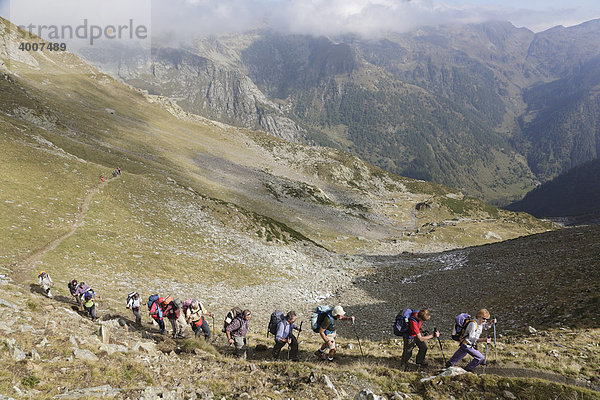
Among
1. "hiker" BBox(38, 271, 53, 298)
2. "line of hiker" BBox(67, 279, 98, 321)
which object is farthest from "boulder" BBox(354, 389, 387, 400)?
"hiker" BBox(38, 271, 53, 298)

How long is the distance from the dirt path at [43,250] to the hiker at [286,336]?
51.8 feet

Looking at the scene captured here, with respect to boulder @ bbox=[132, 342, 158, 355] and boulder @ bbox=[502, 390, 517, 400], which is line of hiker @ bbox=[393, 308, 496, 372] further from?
boulder @ bbox=[132, 342, 158, 355]

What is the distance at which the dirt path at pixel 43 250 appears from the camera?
18.7 metres

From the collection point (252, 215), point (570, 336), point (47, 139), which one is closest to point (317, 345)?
point (570, 336)

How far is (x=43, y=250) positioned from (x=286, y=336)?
2138 cm

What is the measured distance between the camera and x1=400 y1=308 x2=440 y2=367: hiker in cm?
1186

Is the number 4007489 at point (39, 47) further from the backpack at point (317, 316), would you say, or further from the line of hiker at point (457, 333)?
the line of hiker at point (457, 333)

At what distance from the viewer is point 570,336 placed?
14703 millimetres

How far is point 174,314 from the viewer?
1452 centimetres

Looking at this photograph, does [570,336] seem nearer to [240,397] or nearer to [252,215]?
[240,397]

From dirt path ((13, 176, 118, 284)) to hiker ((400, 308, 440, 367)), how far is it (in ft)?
68.9

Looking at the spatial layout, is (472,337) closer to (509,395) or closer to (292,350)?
(509,395)

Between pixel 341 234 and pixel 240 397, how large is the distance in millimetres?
62188

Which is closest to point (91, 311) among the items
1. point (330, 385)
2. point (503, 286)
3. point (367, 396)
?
point (330, 385)
